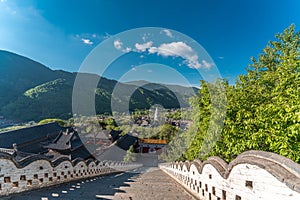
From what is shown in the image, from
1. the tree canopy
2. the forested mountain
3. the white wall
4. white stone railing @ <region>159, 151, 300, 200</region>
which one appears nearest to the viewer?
white stone railing @ <region>159, 151, 300, 200</region>

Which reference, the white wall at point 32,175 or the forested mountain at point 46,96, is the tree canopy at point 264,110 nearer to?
the white wall at point 32,175

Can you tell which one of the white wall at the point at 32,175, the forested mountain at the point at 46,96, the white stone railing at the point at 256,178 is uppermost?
the forested mountain at the point at 46,96

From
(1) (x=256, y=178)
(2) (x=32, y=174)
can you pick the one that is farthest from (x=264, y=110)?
(2) (x=32, y=174)

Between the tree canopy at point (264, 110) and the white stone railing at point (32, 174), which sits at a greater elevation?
the tree canopy at point (264, 110)

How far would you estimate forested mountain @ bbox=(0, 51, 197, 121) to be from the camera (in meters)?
63.8

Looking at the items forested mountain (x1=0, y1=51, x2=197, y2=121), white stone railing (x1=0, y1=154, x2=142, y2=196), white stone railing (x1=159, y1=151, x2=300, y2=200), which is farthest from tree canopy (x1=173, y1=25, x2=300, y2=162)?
forested mountain (x1=0, y1=51, x2=197, y2=121)

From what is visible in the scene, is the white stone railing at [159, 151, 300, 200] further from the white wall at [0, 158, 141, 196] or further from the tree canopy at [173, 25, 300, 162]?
the white wall at [0, 158, 141, 196]

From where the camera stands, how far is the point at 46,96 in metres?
72.2

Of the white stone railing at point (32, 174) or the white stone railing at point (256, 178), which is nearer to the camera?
the white stone railing at point (256, 178)

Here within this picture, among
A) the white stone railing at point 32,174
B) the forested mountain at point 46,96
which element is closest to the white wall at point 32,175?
the white stone railing at point 32,174

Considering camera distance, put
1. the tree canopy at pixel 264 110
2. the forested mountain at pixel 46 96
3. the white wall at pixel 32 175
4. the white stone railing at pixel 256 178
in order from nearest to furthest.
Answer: the white stone railing at pixel 256 178 → the white wall at pixel 32 175 → the tree canopy at pixel 264 110 → the forested mountain at pixel 46 96

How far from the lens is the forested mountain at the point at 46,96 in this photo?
2514 inches

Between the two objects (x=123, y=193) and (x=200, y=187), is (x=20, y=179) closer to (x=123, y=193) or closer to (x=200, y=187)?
(x=123, y=193)

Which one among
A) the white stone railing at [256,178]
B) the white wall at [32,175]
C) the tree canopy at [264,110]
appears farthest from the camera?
the tree canopy at [264,110]
